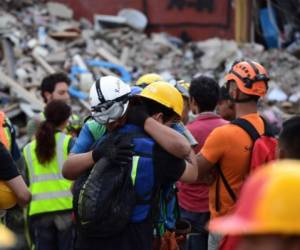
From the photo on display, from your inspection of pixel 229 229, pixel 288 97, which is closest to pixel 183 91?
pixel 229 229


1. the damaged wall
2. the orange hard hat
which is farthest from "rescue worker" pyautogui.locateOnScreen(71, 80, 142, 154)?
the damaged wall

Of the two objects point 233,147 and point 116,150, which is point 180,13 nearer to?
point 233,147

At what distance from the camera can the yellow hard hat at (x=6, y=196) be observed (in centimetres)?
450

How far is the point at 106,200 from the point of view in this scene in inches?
150

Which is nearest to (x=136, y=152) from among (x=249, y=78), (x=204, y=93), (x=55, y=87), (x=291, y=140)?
(x=291, y=140)

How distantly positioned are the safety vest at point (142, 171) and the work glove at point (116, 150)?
60mm

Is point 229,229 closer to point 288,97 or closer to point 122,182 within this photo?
point 122,182

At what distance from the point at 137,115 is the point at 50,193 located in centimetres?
209

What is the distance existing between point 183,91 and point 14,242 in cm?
389

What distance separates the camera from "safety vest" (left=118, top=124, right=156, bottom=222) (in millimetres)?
3941

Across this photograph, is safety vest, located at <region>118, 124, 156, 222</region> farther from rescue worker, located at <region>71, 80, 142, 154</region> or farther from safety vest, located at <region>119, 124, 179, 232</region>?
rescue worker, located at <region>71, 80, 142, 154</region>

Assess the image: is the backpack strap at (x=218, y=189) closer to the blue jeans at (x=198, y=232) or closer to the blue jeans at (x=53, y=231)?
the blue jeans at (x=198, y=232)

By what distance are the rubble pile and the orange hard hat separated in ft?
27.8

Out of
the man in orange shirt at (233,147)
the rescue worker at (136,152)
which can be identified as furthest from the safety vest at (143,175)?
the man in orange shirt at (233,147)
